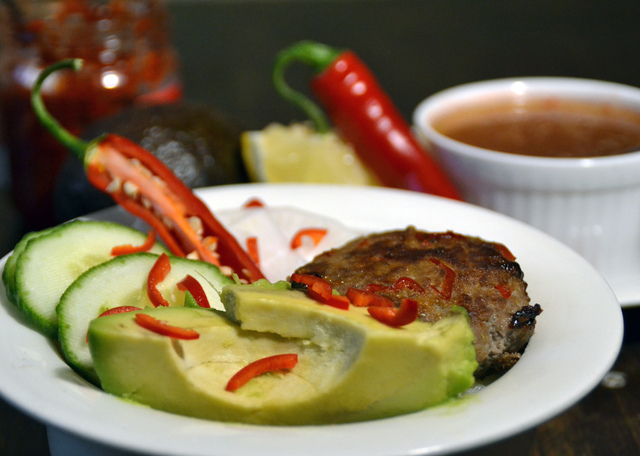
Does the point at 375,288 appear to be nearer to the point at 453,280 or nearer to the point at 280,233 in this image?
the point at 453,280

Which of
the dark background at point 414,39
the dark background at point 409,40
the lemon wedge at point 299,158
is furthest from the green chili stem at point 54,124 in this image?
the dark background at point 414,39

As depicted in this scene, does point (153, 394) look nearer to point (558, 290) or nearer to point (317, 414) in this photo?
point (317, 414)

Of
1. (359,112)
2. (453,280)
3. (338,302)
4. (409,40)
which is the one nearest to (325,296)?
(338,302)

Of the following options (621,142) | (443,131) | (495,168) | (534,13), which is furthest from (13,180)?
(534,13)

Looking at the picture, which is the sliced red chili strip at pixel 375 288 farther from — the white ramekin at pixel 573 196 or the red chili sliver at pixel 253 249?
the white ramekin at pixel 573 196

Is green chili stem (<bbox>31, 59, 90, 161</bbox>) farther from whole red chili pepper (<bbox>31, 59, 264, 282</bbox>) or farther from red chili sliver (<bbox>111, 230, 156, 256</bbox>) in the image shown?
red chili sliver (<bbox>111, 230, 156, 256</bbox>)
